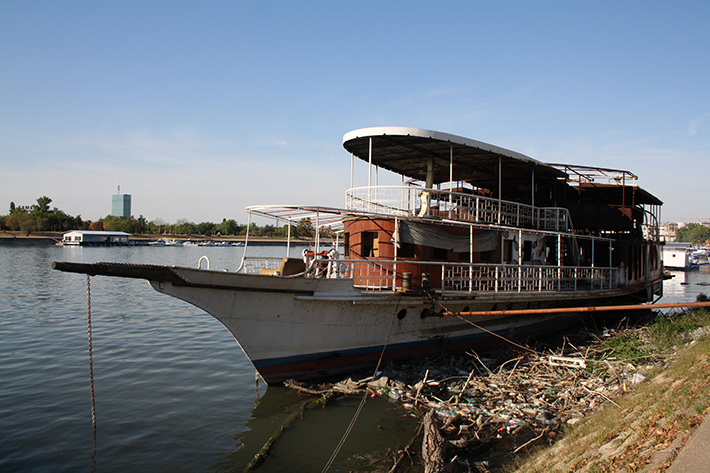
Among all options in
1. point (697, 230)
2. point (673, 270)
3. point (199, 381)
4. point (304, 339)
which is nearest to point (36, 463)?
point (199, 381)

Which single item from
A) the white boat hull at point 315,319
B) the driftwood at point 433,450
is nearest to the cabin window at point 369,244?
the white boat hull at point 315,319

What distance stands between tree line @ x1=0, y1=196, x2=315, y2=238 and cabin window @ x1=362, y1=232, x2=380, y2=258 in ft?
227

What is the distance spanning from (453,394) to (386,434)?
2.12 m

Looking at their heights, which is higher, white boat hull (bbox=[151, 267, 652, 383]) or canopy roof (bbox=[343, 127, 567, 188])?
canopy roof (bbox=[343, 127, 567, 188])

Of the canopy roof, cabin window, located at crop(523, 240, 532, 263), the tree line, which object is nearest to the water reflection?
the canopy roof

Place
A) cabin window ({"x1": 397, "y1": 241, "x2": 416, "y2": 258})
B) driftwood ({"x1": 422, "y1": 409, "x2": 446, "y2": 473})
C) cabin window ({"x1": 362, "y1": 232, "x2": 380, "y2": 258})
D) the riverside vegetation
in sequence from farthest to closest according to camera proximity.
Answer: cabin window ({"x1": 362, "y1": 232, "x2": 380, "y2": 258})
cabin window ({"x1": 397, "y1": 241, "x2": 416, "y2": 258})
driftwood ({"x1": 422, "y1": 409, "x2": 446, "y2": 473})
the riverside vegetation

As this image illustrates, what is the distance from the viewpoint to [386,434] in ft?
26.3

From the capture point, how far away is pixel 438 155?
13992 millimetres

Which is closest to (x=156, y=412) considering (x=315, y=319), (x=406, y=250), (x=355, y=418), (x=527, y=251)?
(x=315, y=319)

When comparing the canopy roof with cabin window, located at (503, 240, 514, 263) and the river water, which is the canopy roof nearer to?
cabin window, located at (503, 240, 514, 263)

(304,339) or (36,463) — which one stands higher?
(304,339)

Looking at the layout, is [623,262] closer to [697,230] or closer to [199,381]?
[199,381]

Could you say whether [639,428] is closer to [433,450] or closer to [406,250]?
[433,450]

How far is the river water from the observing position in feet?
24.3
